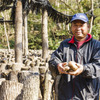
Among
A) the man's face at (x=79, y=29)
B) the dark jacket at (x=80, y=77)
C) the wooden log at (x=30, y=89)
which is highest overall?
the man's face at (x=79, y=29)

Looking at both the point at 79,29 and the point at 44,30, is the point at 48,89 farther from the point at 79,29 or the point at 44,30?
the point at 44,30

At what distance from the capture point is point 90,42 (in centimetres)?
151

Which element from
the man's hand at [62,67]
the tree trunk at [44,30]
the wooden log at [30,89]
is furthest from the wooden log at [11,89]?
the tree trunk at [44,30]

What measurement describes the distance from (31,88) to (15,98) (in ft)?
0.98

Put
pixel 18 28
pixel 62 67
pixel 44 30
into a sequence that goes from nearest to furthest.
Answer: pixel 62 67 → pixel 18 28 → pixel 44 30

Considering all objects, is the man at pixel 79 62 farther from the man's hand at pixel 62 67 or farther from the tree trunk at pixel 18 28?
the tree trunk at pixel 18 28

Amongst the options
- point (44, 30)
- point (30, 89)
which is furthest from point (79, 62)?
point (44, 30)

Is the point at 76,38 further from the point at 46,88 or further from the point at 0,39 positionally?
the point at 0,39

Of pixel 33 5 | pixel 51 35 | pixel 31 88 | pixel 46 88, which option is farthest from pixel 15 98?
pixel 51 35

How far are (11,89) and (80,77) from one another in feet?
5.22

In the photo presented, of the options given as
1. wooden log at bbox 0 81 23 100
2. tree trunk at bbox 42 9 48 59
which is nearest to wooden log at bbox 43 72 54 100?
wooden log at bbox 0 81 23 100

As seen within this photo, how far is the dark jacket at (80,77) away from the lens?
4.75 ft

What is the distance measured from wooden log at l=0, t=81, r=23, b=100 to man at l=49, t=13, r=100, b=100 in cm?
133

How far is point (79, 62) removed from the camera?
58.1 inches
